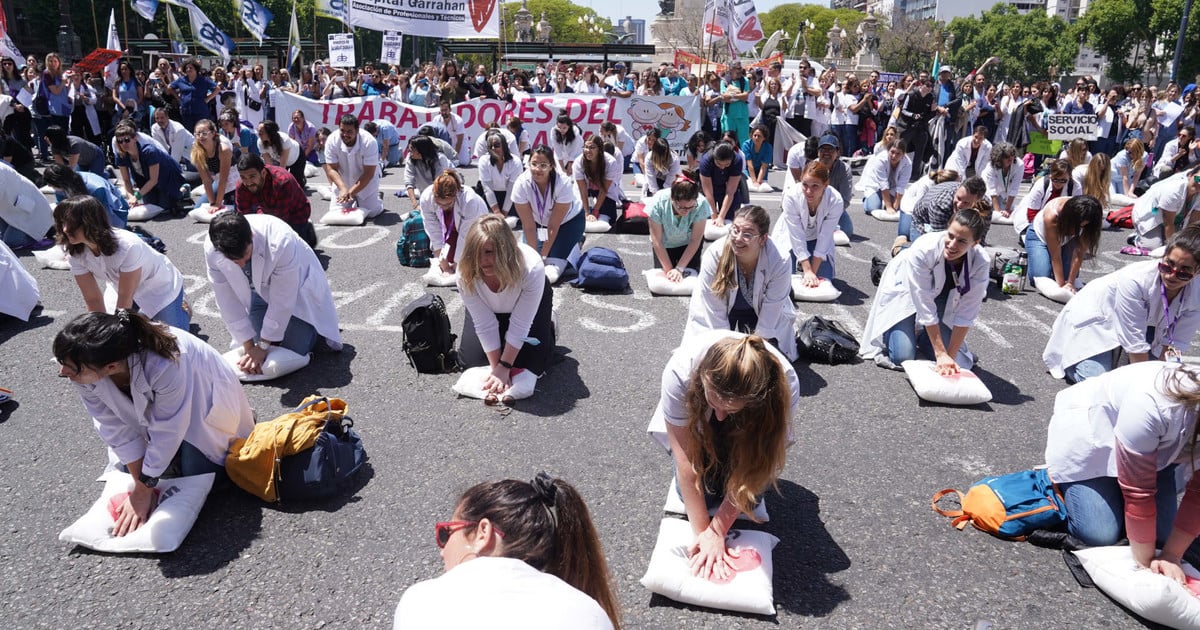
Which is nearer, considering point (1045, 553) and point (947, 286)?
point (1045, 553)

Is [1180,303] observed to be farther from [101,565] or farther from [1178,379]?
[101,565]

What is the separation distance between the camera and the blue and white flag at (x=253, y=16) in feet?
59.1

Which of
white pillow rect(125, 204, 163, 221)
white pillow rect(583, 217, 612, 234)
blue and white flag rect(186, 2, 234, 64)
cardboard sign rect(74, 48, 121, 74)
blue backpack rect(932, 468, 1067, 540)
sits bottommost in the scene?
blue backpack rect(932, 468, 1067, 540)

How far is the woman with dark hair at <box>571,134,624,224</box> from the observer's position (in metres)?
9.27

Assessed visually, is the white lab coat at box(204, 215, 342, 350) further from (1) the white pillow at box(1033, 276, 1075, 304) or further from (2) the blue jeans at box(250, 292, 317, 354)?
(1) the white pillow at box(1033, 276, 1075, 304)

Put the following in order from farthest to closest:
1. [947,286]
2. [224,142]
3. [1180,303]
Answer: [224,142]
[947,286]
[1180,303]

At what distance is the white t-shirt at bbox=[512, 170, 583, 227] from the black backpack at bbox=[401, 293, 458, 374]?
8.48 ft

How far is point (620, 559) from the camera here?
10.8 ft

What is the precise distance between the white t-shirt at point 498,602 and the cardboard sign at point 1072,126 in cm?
1490

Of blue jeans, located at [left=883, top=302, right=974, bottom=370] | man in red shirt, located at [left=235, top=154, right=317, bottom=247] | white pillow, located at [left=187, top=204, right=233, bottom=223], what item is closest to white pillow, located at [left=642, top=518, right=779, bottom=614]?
blue jeans, located at [left=883, top=302, right=974, bottom=370]

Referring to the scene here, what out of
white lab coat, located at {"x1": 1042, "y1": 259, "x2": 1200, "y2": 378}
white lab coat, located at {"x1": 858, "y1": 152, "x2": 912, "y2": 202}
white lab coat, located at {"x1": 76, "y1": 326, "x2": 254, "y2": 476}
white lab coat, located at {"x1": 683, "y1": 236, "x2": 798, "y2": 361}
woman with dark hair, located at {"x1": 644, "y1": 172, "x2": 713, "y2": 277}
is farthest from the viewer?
white lab coat, located at {"x1": 858, "y1": 152, "x2": 912, "y2": 202}

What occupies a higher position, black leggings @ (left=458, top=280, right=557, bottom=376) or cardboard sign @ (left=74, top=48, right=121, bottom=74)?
cardboard sign @ (left=74, top=48, right=121, bottom=74)

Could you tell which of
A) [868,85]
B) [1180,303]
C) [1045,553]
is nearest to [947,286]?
[1180,303]

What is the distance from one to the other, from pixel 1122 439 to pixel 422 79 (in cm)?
1850
